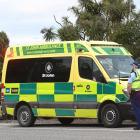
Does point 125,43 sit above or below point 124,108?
above

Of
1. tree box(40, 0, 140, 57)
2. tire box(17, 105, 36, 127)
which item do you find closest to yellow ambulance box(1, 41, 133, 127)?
tire box(17, 105, 36, 127)

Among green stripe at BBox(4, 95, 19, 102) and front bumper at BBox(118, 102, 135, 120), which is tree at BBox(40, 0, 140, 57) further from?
front bumper at BBox(118, 102, 135, 120)

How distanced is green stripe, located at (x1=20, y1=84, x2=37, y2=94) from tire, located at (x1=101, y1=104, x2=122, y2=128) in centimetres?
258

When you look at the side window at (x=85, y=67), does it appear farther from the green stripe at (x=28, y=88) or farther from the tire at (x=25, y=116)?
the tire at (x=25, y=116)

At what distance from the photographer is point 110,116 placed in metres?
17.3

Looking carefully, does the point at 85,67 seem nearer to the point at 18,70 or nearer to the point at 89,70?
the point at 89,70

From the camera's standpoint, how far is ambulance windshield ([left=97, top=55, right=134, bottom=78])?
17484mm

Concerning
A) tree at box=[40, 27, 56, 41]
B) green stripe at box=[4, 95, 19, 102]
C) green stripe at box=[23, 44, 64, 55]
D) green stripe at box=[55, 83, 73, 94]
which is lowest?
green stripe at box=[4, 95, 19, 102]

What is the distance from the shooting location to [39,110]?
1905 centimetres

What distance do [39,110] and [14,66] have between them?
1.71 metres

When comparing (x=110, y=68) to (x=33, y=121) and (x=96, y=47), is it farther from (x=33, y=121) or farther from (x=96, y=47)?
(x=33, y=121)

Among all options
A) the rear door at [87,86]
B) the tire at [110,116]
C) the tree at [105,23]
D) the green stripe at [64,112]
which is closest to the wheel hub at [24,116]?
the green stripe at [64,112]

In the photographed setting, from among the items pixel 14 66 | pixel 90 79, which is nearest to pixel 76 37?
pixel 14 66

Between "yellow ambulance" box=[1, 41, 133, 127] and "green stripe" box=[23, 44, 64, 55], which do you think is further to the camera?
"green stripe" box=[23, 44, 64, 55]
